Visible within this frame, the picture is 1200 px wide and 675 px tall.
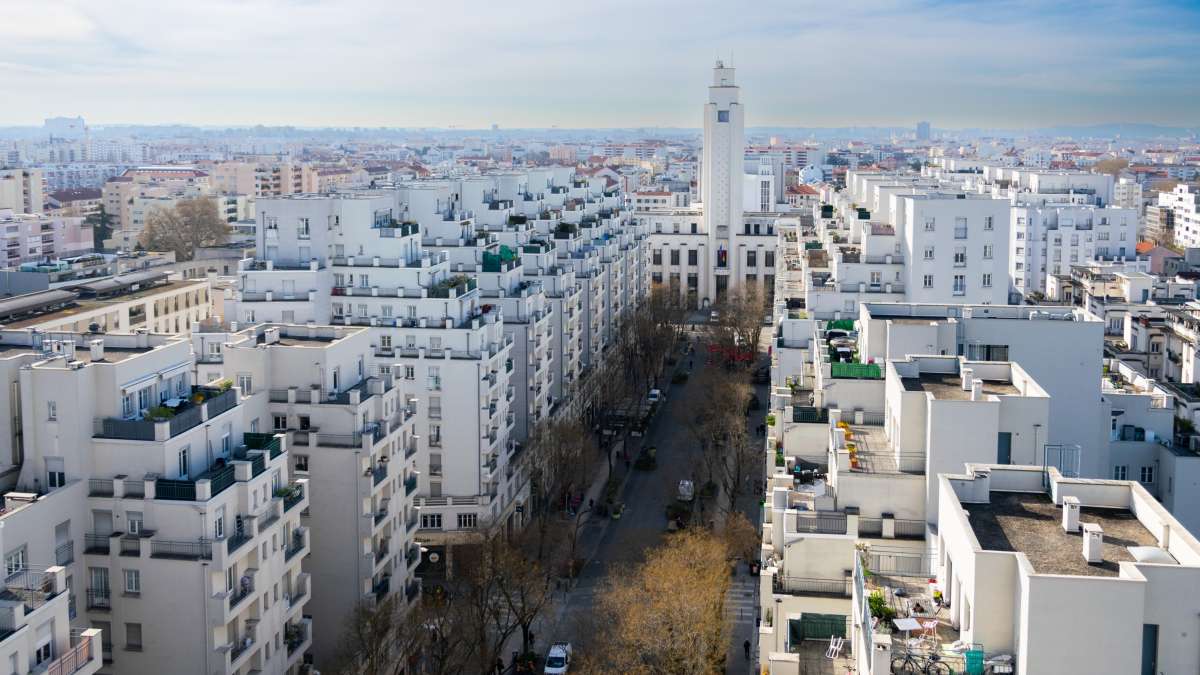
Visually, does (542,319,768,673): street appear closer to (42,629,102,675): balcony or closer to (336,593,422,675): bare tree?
(336,593,422,675): bare tree

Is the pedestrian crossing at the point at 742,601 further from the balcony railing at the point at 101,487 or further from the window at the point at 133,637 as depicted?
the balcony railing at the point at 101,487

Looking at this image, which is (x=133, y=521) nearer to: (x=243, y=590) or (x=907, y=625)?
(x=243, y=590)

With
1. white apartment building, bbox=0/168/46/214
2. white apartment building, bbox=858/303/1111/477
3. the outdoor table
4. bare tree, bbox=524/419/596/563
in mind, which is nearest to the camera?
the outdoor table

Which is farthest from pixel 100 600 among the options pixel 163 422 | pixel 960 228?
pixel 960 228

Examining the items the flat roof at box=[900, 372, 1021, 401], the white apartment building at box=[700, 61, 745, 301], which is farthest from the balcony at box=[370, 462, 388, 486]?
the white apartment building at box=[700, 61, 745, 301]

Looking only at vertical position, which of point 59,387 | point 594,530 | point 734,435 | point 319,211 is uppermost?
point 319,211

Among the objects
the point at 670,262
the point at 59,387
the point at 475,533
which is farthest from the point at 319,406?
the point at 670,262

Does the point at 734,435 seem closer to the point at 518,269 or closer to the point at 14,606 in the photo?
the point at 518,269
